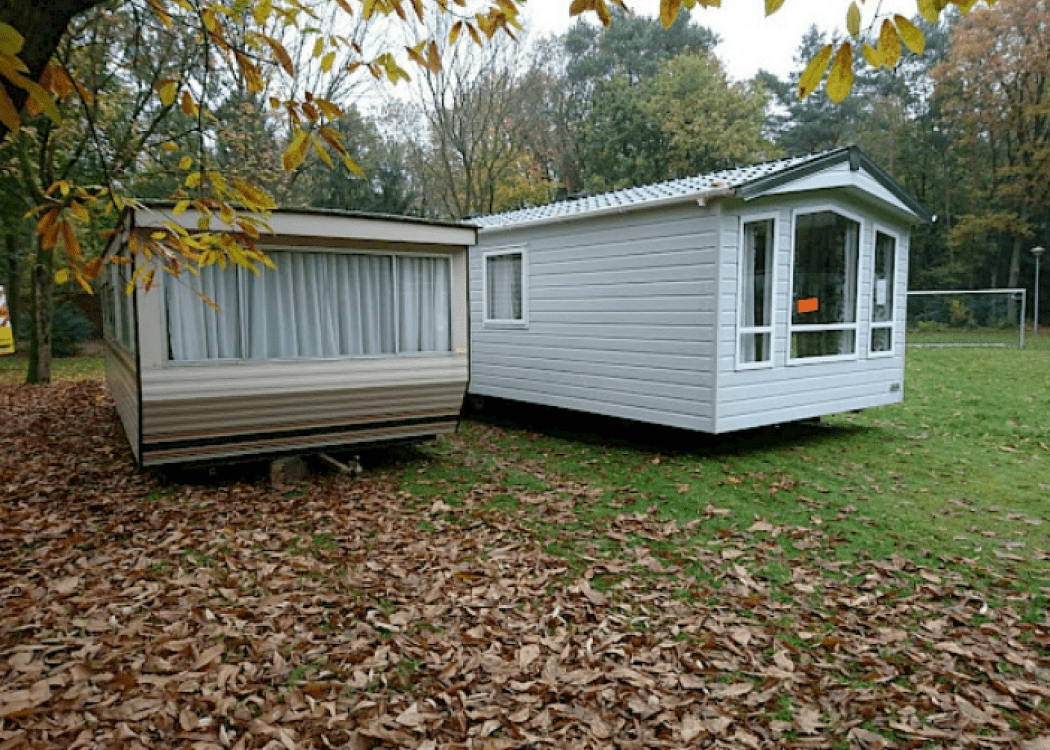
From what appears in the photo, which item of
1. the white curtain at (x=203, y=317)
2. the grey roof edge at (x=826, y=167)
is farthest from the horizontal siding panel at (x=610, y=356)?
the white curtain at (x=203, y=317)

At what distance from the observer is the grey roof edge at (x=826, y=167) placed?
6.46 metres

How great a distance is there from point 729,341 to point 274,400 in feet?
14.0

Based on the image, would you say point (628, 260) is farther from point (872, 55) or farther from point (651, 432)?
point (872, 55)

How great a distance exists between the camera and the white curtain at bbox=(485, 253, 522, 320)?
30.0 feet

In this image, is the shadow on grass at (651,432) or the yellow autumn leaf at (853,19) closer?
the yellow autumn leaf at (853,19)

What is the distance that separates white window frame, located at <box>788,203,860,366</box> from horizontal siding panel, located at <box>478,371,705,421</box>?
139cm

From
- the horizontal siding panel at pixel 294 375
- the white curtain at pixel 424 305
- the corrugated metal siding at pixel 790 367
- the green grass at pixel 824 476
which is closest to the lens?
the green grass at pixel 824 476

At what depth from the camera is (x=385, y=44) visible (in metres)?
16.8

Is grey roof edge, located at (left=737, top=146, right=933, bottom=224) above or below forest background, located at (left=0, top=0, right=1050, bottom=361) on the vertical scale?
below

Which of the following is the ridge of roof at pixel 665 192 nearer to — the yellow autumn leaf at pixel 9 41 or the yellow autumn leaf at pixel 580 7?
the yellow autumn leaf at pixel 580 7

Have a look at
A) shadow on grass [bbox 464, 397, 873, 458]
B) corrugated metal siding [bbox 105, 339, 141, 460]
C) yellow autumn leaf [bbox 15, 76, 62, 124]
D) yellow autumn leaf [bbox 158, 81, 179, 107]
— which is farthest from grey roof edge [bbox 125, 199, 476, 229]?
yellow autumn leaf [bbox 15, 76, 62, 124]

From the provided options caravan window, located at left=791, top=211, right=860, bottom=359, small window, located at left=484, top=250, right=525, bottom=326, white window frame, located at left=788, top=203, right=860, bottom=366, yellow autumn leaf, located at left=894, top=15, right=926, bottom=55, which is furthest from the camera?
small window, located at left=484, top=250, right=525, bottom=326

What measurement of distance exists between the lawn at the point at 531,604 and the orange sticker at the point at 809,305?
1697 millimetres

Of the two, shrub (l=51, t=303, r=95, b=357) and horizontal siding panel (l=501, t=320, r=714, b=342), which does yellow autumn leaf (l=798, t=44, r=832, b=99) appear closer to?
horizontal siding panel (l=501, t=320, r=714, b=342)
